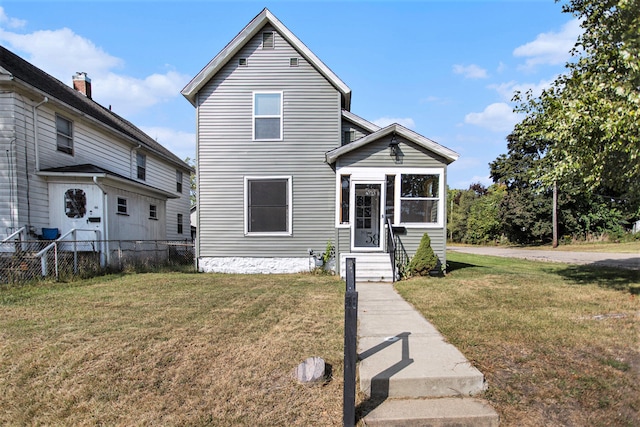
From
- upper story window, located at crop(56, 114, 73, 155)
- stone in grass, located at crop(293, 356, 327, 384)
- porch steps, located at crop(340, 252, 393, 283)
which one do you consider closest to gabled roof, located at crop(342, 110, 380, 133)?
porch steps, located at crop(340, 252, 393, 283)

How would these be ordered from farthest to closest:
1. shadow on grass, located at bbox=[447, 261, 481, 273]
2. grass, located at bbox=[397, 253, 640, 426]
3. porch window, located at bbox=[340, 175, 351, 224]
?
shadow on grass, located at bbox=[447, 261, 481, 273], porch window, located at bbox=[340, 175, 351, 224], grass, located at bbox=[397, 253, 640, 426]

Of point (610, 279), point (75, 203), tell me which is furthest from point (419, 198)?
point (75, 203)

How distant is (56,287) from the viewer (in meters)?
7.34

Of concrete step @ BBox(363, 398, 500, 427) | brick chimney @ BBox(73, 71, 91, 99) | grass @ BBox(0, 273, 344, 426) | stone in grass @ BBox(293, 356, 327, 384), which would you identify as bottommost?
concrete step @ BBox(363, 398, 500, 427)

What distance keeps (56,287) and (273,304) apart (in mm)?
5220

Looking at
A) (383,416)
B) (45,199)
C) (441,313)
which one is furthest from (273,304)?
(45,199)

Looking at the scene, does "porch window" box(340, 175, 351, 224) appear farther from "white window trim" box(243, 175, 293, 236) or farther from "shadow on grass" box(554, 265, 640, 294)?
"shadow on grass" box(554, 265, 640, 294)

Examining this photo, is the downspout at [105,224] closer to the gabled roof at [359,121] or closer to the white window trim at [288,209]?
the white window trim at [288,209]

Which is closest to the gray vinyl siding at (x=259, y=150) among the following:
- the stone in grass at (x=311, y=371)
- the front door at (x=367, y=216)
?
the front door at (x=367, y=216)

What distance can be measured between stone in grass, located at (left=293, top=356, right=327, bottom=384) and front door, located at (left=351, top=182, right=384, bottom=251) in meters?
6.48

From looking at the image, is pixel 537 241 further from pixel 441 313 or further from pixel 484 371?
pixel 484 371

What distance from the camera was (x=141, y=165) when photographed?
16.1 metres

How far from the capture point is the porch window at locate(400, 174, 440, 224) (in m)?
9.34

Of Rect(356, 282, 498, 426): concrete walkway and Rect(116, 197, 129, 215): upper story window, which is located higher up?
Rect(116, 197, 129, 215): upper story window
